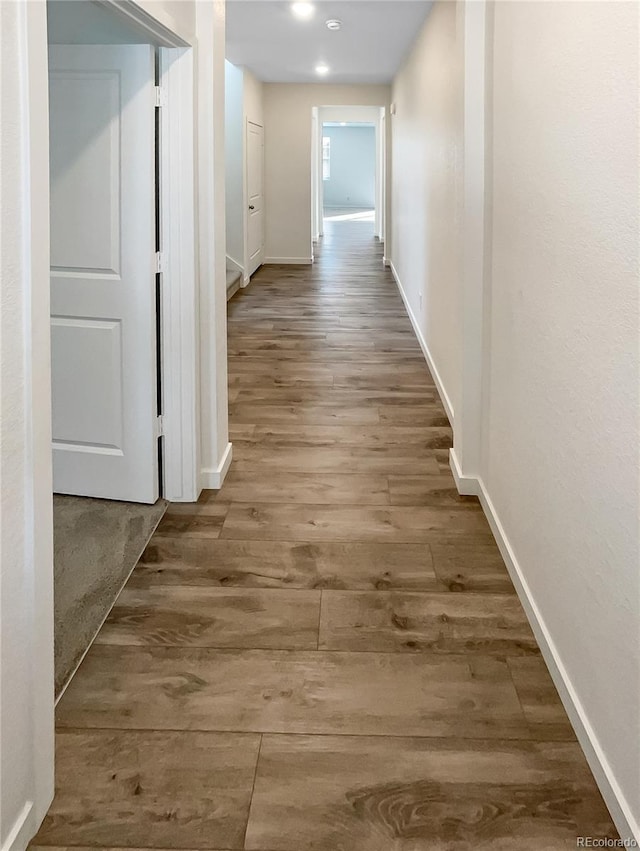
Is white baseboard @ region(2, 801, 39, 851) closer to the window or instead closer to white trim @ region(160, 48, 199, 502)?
white trim @ region(160, 48, 199, 502)

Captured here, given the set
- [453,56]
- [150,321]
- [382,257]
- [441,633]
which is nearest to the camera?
[441,633]

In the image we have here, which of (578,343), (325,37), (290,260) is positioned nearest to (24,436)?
(578,343)

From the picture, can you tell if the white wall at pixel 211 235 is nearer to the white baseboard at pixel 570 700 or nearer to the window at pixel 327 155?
the white baseboard at pixel 570 700

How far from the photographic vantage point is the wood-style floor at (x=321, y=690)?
70.3 inches

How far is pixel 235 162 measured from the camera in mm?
9367

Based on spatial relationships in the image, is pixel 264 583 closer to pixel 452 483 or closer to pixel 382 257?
pixel 452 483

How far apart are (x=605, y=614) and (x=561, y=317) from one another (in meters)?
0.78

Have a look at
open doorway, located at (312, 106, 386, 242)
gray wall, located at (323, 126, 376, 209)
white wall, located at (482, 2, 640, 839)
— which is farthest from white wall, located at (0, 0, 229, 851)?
gray wall, located at (323, 126, 376, 209)

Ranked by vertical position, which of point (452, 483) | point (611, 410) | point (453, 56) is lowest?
point (452, 483)

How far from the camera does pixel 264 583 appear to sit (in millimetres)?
2861

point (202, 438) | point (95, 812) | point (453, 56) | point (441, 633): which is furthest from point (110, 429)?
point (453, 56)

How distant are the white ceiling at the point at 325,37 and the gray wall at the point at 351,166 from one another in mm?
11706

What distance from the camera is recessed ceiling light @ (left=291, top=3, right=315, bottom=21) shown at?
5.78m

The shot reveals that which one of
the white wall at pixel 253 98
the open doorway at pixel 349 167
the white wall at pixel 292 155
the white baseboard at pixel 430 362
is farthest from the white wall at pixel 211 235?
the open doorway at pixel 349 167
